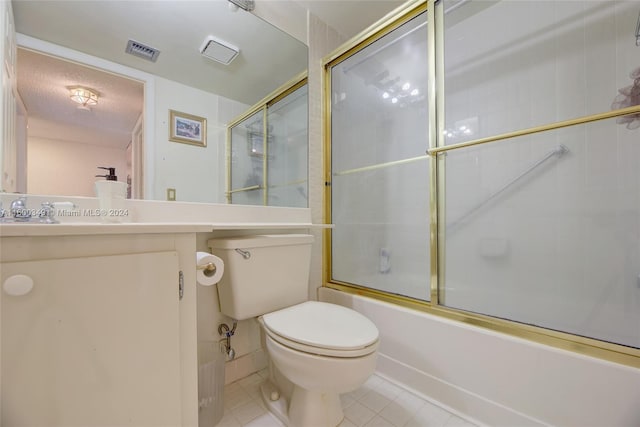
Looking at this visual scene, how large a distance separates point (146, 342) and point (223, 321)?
75cm

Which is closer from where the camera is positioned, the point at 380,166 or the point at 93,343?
the point at 93,343

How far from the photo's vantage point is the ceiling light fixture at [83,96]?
968 mm

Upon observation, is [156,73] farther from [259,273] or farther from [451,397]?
[451,397]

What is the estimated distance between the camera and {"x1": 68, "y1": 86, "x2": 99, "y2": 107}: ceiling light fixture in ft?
3.18

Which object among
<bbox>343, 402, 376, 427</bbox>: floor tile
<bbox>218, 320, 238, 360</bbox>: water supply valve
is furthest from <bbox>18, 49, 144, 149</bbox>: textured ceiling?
<bbox>343, 402, 376, 427</bbox>: floor tile

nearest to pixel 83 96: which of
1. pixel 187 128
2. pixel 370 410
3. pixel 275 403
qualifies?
pixel 187 128

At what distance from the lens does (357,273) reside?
5.62 feet

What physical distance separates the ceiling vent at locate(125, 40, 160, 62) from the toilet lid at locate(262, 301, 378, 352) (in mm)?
1186

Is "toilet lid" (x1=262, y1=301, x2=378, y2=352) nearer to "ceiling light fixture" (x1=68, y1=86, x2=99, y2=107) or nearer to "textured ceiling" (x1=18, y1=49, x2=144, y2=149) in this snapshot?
"textured ceiling" (x1=18, y1=49, x2=144, y2=149)

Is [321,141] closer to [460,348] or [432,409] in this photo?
[460,348]

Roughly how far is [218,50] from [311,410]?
1.65m

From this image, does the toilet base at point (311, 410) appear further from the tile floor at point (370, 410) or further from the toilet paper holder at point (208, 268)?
the toilet paper holder at point (208, 268)

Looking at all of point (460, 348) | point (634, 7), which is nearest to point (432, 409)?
point (460, 348)

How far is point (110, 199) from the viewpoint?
2.96ft
